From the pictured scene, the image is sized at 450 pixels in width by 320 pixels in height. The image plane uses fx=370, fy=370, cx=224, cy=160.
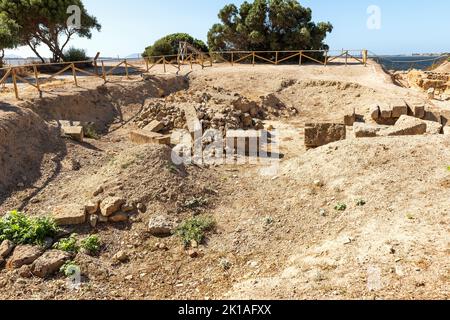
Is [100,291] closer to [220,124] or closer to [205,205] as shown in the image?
[205,205]

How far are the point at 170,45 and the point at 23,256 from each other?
27038mm

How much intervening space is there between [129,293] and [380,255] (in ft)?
12.4

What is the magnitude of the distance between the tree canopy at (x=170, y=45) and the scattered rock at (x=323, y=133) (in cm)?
2163

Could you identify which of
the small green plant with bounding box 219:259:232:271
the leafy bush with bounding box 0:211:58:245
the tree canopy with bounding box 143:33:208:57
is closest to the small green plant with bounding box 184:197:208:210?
the small green plant with bounding box 219:259:232:271

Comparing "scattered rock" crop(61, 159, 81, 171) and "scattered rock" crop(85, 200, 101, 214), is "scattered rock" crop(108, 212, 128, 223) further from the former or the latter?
"scattered rock" crop(61, 159, 81, 171)

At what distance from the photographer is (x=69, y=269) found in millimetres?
5805

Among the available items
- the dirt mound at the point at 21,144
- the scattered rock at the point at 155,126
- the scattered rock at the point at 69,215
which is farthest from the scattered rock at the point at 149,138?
the scattered rock at the point at 69,215

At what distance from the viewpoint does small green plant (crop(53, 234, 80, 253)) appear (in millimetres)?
A: 6348

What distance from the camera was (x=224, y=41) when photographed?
30172 mm

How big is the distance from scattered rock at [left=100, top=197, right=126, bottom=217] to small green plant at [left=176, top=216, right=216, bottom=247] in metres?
1.35

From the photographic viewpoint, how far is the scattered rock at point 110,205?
24.1 feet

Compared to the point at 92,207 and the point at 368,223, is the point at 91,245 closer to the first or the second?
the point at 92,207

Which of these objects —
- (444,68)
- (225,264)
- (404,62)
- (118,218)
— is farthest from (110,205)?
(444,68)
